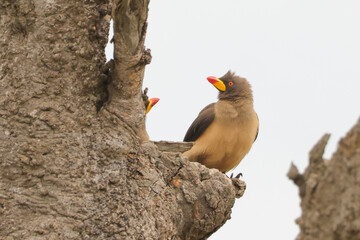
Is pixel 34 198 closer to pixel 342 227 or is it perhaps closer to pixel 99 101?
pixel 99 101

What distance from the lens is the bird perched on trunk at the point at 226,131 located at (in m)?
7.26

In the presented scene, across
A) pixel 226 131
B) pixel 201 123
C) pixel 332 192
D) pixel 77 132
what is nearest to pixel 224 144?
pixel 226 131

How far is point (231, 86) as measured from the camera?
7.74 m

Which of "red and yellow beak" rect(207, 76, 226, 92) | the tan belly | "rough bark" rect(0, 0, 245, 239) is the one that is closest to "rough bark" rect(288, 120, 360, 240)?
"rough bark" rect(0, 0, 245, 239)

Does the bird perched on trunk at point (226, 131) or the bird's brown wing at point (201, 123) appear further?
the bird's brown wing at point (201, 123)

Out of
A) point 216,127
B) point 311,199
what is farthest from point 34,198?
point 216,127

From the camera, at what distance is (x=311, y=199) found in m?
2.45

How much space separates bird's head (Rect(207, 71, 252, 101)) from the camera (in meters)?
7.61

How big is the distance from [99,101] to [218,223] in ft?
5.22

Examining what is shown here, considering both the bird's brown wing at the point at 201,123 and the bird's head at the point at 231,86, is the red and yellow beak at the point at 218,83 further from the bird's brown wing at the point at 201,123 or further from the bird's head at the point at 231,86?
the bird's brown wing at the point at 201,123

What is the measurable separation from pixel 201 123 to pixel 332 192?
513 cm

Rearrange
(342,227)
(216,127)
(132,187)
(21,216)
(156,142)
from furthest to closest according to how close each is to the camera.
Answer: (216,127)
(156,142)
(132,187)
(21,216)
(342,227)

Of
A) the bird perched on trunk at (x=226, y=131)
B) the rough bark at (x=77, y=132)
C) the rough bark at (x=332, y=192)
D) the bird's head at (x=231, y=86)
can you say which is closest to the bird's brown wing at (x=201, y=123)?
the bird perched on trunk at (x=226, y=131)

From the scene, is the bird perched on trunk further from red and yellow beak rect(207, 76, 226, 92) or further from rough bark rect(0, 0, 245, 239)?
rough bark rect(0, 0, 245, 239)
